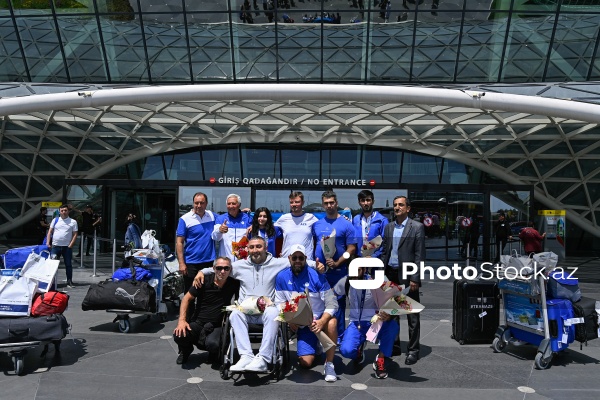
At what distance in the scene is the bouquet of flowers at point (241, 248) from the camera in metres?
7.05

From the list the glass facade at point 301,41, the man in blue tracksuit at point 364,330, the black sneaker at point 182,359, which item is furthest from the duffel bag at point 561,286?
the glass facade at point 301,41

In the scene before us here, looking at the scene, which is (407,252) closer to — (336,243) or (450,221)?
(336,243)

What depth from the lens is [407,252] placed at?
6926mm

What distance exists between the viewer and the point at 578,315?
670 cm

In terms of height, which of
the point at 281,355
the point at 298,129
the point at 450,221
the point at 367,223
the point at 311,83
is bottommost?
the point at 281,355

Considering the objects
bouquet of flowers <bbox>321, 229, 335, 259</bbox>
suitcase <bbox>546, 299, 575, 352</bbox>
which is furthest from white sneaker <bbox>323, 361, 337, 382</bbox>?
suitcase <bbox>546, 299, 575, 352</bbox>

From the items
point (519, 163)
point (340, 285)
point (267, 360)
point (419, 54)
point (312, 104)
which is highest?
point (419, 54)

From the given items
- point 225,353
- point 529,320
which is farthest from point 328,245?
point 529,320

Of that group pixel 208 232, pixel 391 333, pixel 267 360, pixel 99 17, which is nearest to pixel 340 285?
pixel 391 333

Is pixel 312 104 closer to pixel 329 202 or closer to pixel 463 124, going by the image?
pixel 463 124

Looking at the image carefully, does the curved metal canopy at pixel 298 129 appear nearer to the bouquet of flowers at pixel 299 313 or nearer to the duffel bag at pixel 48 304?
the duffel bag at pixel 48 304

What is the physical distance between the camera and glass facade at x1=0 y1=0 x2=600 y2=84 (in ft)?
54.7

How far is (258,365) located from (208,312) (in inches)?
43.9

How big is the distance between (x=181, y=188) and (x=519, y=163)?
13.9 metres
